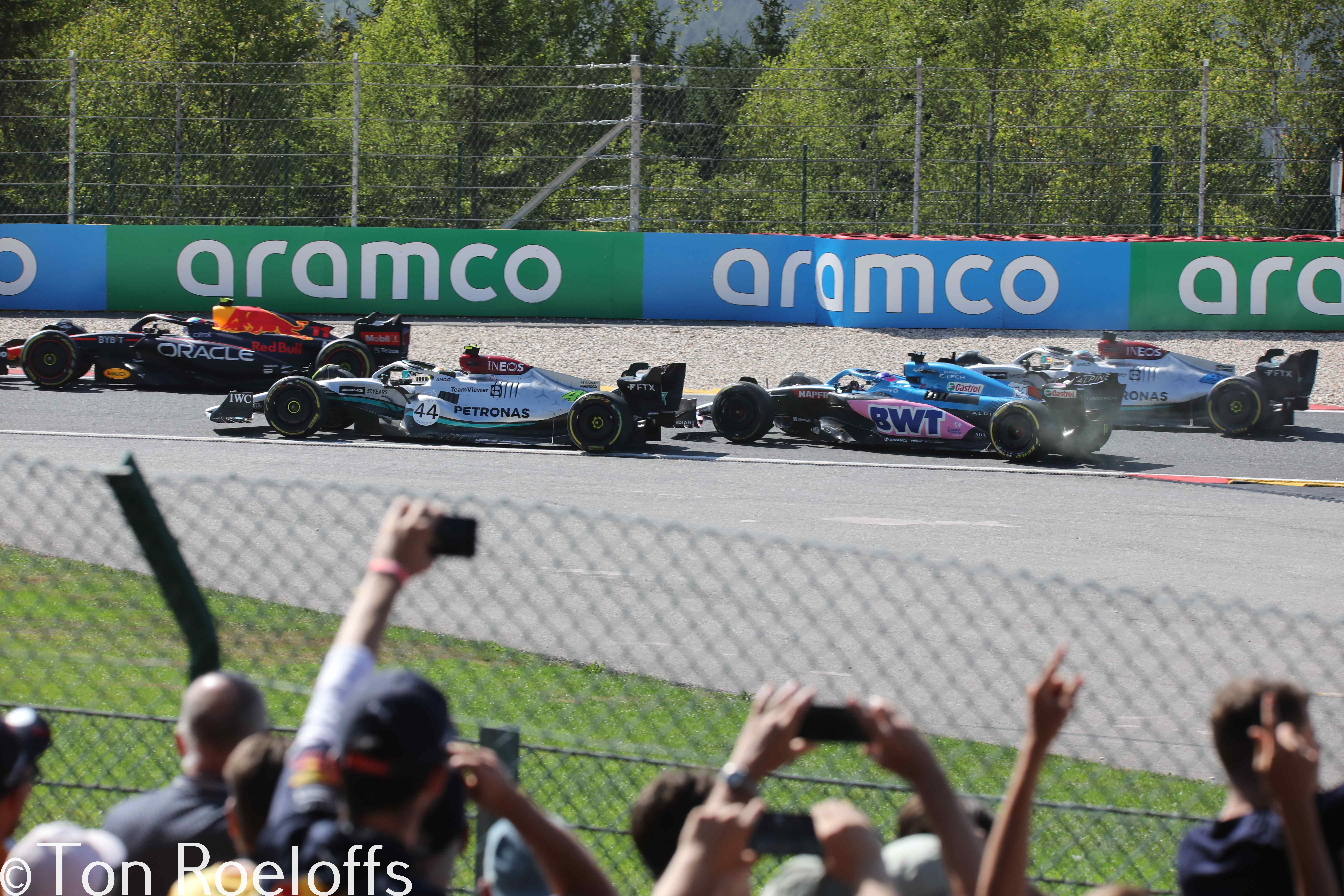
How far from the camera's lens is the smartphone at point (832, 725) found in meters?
2.28

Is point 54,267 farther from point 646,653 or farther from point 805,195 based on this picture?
point 646,653

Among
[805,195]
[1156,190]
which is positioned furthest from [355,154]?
[1156,190]

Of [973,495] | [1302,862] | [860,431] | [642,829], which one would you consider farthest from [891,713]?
[860,431]

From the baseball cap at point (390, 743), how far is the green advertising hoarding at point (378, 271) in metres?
18.9

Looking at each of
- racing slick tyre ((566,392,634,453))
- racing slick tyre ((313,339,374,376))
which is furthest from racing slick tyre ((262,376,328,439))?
racing slick tyre ((566,392,634,453))

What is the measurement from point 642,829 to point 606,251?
61.6 feet

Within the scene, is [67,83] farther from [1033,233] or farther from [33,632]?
[33,632]

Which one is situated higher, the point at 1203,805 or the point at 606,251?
the point at 606,251

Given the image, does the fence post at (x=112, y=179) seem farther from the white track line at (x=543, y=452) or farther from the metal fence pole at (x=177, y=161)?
the white track line at (x=543, y=452)

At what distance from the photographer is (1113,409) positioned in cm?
1427

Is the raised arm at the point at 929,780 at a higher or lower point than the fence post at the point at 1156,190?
lower

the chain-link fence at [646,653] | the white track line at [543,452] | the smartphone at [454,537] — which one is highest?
the smartphone at [454,537]

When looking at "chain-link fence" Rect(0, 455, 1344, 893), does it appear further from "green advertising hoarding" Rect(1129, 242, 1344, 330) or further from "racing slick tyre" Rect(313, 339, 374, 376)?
"green advertising hoarding" Rect(1129, 242, 1344, 330)

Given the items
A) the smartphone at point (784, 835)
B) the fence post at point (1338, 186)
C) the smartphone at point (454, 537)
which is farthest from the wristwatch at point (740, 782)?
the fence post at point (1338, 186)
